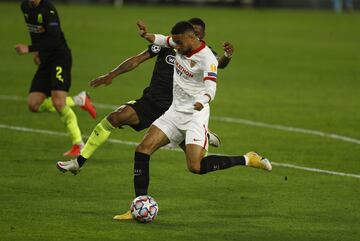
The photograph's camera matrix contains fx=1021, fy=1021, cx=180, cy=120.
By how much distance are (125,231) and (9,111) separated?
10.3 m

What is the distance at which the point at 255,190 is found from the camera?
14961mm

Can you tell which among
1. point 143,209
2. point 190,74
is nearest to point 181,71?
point 190,74

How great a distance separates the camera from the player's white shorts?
42.5 ft

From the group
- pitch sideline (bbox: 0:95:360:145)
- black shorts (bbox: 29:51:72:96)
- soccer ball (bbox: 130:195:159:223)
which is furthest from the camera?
pitch sideline (bbox: 0:95:360:145)

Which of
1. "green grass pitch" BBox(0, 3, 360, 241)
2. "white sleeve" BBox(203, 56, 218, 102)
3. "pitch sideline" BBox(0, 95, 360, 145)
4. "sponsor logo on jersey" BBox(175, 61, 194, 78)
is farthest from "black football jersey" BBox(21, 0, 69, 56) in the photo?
"pitch sideline" BBox(0, 95, 360, 145)

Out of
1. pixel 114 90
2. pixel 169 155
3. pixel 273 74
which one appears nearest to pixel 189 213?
pixel 169 155

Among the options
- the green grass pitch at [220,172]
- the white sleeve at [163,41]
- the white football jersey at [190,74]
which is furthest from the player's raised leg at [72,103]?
the white football jersey at [190,74]

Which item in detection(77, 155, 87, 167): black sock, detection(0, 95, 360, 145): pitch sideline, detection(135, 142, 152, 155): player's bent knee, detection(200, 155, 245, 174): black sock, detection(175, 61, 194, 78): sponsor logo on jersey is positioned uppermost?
detection(175, 61, 194, 78): sponsor logo on jersey

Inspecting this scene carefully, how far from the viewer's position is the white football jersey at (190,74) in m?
12.9

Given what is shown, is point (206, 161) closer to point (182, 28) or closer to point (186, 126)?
point (186, 126)

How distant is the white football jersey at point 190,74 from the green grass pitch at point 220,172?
145 centimetres

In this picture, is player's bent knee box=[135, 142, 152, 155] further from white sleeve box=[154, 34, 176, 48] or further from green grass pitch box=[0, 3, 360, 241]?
white sleeve box=[154, 34, 176, 48]

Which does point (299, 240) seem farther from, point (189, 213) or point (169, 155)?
point (169, 155)

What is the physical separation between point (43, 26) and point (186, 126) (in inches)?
198
